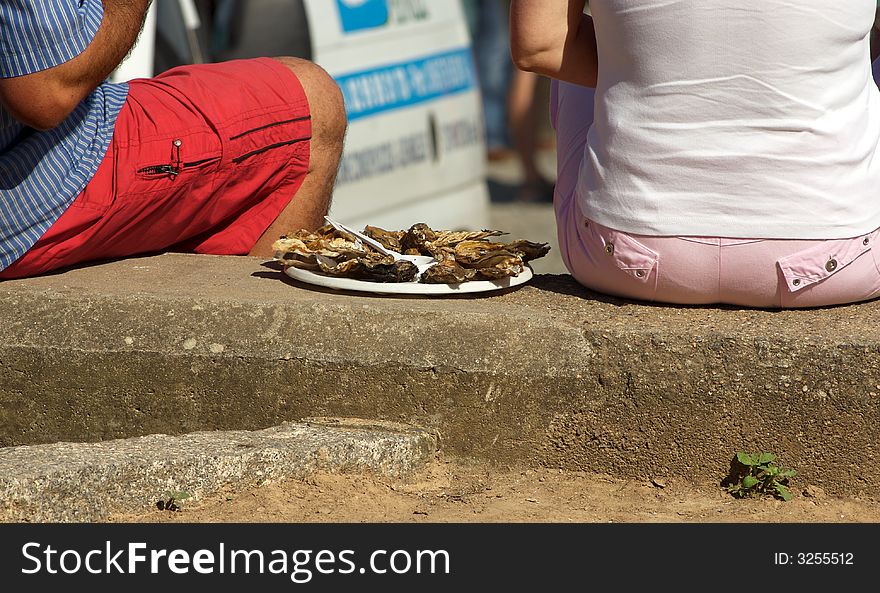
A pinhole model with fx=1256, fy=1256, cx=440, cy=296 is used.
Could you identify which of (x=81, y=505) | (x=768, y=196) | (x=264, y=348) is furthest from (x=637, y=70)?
(x=81, y=505)

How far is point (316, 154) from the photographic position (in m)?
3.51

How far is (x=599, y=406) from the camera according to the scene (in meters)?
2.59

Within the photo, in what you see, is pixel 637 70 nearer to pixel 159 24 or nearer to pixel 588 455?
pixel 588 455

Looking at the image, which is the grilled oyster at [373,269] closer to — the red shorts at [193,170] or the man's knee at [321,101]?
the red shorts at [193,170]

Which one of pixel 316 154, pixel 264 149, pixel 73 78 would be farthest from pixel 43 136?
pixel 316 154

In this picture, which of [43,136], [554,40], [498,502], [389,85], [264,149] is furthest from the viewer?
[389,85]

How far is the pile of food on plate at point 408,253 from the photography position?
285 cm

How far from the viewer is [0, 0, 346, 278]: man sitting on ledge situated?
9.06 ft

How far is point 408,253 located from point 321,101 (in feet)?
2.16

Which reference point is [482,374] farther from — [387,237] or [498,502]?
[387,237]

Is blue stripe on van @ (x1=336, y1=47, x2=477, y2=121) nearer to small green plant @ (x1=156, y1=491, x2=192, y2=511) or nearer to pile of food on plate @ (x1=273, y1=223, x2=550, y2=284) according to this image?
pile of food on plate @ (x1=273, y1=223, x2=550, y2=284)

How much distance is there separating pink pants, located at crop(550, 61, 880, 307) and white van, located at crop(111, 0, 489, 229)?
8.20 ft

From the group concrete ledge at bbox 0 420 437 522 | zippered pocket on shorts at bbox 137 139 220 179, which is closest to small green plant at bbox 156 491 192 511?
concrete ledge at bbox 0 420 437 522

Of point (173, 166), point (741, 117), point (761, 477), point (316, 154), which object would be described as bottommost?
point (761, 477)
